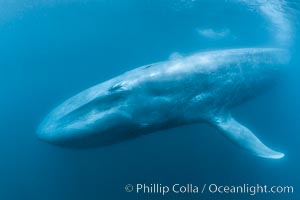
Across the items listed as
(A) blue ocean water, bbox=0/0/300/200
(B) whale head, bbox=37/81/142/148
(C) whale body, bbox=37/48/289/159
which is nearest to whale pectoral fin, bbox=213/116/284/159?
(C) whale body, bbox=37/48/289/159

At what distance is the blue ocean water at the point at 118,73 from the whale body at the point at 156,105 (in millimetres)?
7944

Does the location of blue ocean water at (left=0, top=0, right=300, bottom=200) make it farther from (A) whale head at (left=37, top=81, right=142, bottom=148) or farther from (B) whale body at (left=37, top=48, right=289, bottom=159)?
(A) whale head at (left=37, top=81, right=142, bottom=148)

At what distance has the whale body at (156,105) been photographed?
7035 mm

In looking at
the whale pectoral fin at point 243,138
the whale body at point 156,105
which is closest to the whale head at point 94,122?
the whale body at point 156,105

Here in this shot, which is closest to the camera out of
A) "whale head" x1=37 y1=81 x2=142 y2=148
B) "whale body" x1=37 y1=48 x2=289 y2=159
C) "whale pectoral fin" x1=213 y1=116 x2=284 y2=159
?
"whale head" x1=37 y1=81 x2=142 y2=148

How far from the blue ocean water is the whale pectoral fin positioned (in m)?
7.95

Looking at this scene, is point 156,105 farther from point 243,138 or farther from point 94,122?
point 243,138

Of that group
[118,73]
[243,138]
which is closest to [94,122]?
[243,138]

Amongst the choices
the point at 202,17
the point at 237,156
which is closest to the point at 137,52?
the point at 202,17

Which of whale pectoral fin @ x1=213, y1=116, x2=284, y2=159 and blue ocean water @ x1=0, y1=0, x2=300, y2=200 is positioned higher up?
blue ocean water @ x1=0, y1=0, x2=300, y2=200

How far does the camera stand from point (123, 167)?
57.6 feet

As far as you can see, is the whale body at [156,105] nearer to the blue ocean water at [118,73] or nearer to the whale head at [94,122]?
the whale head at [94,122]

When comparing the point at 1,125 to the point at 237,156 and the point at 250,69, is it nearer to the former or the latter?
the point at 237,156

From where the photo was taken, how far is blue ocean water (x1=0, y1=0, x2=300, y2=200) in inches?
690
